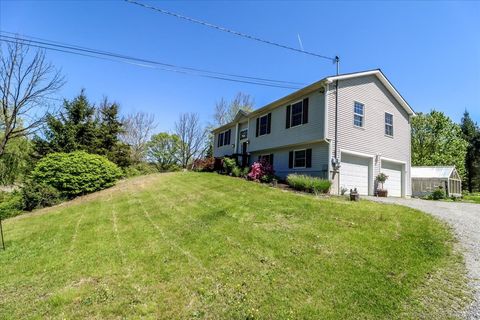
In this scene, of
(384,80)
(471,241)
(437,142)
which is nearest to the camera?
(471,241)

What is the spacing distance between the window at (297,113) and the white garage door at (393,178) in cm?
563

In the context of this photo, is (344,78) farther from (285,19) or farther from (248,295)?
(248,295)

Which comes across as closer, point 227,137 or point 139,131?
point 227,137

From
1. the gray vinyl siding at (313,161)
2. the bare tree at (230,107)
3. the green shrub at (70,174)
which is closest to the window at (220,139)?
the gray vinyl siding at (313,161)

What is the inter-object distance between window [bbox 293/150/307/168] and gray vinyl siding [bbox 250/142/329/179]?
22 cm

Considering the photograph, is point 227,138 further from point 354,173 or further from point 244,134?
point 354,173

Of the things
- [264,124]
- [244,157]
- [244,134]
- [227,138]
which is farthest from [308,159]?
[227,138]

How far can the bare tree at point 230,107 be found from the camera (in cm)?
3744

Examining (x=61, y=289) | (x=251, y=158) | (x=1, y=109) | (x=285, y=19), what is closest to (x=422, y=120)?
(x=251, y=158)

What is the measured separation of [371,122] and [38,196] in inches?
715

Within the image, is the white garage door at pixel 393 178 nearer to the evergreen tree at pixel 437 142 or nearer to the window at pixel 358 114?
the window at pixel 358 114

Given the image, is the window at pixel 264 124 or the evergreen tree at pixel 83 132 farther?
the evergreen tree at pixel 83 132

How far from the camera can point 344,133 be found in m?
13.6

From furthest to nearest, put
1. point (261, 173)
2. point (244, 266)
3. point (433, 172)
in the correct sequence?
Result: point (433, 172)
point (261, 173)
point (244, 266)
